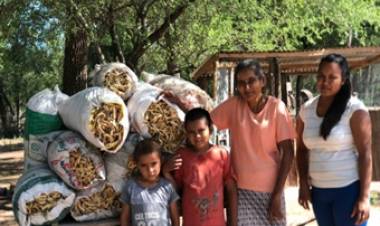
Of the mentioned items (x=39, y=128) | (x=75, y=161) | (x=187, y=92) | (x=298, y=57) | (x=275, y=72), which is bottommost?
(x=75, y=161)

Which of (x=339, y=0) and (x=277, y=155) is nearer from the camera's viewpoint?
(x=277, y=155)

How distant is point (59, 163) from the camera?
130 inches

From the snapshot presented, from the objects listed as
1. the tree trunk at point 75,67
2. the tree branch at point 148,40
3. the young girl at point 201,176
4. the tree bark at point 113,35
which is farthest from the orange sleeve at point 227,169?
the tree branch at point 148,40

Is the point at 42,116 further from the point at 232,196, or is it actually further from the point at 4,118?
the point at 4,118

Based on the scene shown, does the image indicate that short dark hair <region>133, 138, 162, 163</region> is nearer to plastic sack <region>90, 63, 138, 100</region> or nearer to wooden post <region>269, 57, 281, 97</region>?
plastic sack <region>90, 63, 138, 100</region>

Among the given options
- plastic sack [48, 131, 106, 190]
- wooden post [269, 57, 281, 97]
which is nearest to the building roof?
wooden post [269, 57, 281, 97]

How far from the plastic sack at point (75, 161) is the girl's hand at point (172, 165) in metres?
0.38

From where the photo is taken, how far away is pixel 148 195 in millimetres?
3299

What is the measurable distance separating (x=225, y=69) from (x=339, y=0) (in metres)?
3.18

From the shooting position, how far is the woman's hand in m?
3.26

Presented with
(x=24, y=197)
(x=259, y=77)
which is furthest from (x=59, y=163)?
(x=259, y=77)

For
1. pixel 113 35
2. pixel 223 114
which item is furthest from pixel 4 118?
pixel 223 114

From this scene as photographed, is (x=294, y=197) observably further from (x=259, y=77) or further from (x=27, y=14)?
(x=259, y=77)

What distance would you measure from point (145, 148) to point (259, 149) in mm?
661
